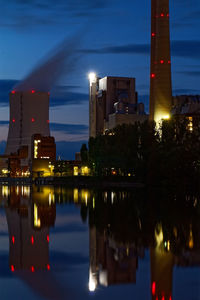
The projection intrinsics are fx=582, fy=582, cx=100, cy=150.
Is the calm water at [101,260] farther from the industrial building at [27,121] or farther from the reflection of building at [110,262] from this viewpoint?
the industrial building at [27,121]

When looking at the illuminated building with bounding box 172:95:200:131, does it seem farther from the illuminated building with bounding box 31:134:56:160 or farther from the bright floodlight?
the illuminated building with bounding box 31:134:56:160

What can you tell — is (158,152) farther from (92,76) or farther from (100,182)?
(92,76)

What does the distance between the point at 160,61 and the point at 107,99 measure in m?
61.9

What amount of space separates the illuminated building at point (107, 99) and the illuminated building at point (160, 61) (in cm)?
5020

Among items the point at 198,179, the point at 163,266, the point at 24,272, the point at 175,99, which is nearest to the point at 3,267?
the point at 24,272

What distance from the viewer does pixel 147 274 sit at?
34.2 ft

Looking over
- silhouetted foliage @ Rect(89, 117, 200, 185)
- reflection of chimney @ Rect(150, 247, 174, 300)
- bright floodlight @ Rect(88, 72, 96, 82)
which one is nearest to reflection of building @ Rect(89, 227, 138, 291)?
reflection of chimney @ Rect(150, 247, 174, 300)

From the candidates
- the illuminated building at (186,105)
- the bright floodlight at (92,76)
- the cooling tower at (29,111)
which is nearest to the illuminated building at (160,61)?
the illuminated building at (186,105)

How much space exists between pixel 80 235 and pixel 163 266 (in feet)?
21.2

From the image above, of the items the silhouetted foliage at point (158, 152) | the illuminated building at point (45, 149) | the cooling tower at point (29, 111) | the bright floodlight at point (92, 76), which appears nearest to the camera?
the silhouetted foliage at point (158, 152)

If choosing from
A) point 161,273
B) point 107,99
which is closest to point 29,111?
point 107,99

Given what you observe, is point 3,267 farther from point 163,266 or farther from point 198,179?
point 198,179

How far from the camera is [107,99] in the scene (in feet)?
522

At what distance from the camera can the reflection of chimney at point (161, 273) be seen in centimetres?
888
